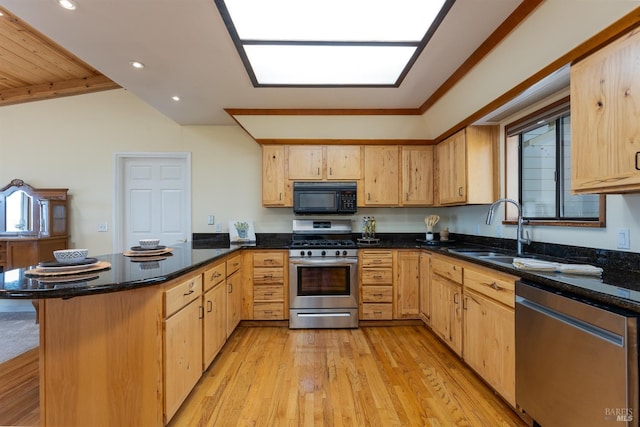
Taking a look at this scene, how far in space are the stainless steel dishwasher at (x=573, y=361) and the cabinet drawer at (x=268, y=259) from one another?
7.85ft

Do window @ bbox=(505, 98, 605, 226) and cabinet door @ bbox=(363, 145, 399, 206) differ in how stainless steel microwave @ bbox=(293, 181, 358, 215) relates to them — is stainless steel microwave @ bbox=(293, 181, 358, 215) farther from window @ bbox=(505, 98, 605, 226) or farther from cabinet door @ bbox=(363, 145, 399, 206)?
window @ bbox=(505, 98, 605, 226)

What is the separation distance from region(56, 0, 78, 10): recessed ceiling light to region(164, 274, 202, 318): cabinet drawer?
1.80m

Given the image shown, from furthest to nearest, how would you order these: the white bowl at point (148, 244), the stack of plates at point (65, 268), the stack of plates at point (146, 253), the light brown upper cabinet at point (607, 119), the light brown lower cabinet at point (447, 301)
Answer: the light brown lower cabinet at point (447, 301)
the white bowl at point (148, 244)
the stack of plates at point (146, 253)
the stack of plates at point (65, 268)
the light brown upper cabinet at point (607, 119)

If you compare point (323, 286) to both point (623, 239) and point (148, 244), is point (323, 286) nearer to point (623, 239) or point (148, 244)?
point (148, 244)

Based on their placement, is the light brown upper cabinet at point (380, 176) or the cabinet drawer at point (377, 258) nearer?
the cabinet drawer at point (377, 258)

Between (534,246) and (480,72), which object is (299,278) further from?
(480,72)

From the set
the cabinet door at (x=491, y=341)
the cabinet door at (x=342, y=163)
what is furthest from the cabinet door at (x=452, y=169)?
the cabinet door at (x=491, y=341)

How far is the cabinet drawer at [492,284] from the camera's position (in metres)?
1.89

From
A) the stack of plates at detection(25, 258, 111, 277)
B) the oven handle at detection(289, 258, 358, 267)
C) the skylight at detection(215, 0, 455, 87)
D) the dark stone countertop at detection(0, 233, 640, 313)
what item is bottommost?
the oven handle at detection(289, 258, 358, 267)

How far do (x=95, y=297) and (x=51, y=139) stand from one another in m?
3.91

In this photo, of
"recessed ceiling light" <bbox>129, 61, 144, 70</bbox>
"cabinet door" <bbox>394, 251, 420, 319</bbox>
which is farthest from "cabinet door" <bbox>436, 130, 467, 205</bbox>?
"recessed ceiling light" <bbox>129, 61, 144, 70</bbox>

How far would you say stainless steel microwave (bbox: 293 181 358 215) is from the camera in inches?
149

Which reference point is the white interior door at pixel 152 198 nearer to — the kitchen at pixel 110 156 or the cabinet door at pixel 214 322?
the kitchen at pixel 110 156

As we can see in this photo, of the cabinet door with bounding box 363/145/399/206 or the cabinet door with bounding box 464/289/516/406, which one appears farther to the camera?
the cabinet door with bounding box 363/145/399/206
